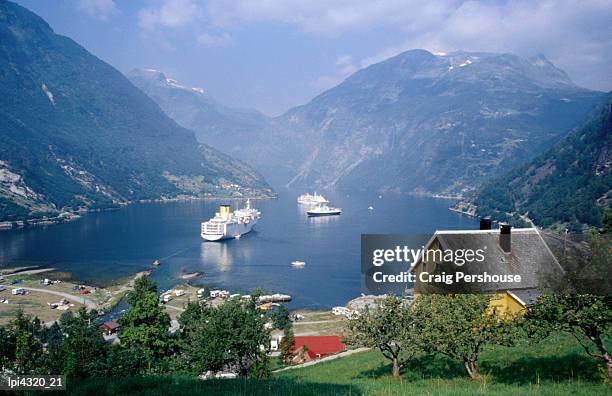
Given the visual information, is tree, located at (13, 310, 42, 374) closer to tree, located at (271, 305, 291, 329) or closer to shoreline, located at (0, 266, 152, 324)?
shoreline, located at (0, 266, 152, 324)

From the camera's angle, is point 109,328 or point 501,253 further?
point 109,328

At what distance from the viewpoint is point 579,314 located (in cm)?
948

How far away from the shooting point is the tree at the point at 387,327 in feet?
45.5

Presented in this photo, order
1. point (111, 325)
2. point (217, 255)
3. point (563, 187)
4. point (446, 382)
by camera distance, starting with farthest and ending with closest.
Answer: point (563, 187) < point (217, 255) < point (111, 325) < point (446, 382)

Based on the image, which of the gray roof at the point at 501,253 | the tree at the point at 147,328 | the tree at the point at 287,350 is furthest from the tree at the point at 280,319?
the gray roof at the point at 501,253

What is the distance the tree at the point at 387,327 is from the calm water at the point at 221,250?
3386 centimetres

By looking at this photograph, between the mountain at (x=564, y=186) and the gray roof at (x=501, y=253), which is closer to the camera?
the gray roof at (x=501, y=253)

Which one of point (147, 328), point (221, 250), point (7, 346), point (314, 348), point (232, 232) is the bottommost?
point (314, 348)

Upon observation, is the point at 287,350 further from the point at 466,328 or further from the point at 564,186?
the point at 564,186

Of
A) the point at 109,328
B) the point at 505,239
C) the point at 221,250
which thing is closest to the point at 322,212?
the point at 221,250

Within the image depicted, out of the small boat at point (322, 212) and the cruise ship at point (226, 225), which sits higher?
the small boat at point (322, 212)

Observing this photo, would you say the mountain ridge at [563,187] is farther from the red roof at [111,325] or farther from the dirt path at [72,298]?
the dirt path at [72,298]

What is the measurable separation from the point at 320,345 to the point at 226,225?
216 ft

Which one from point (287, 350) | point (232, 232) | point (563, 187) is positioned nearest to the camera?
point (287, 350)
